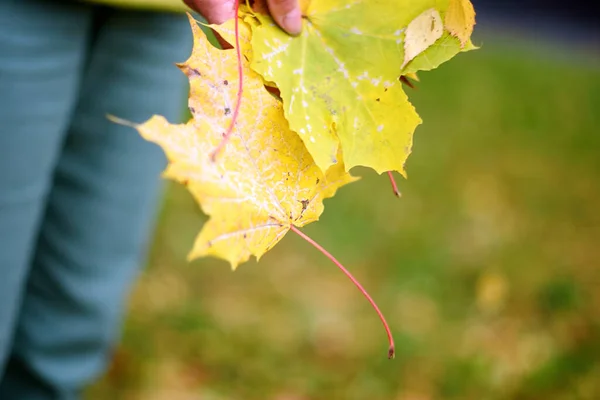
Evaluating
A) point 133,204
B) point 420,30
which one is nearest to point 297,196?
point 420,30

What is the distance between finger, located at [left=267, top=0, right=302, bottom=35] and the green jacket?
0.26m

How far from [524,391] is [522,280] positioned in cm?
55

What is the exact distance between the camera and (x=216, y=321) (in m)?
1.70

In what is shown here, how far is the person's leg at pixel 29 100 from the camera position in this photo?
2.79 feet

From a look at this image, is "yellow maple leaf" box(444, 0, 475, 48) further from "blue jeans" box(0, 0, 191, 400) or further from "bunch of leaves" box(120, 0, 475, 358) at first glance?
"blue jeans" box(0, 0, 191, 400)

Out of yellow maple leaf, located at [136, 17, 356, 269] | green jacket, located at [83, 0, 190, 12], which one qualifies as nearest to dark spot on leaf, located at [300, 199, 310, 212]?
Result: yellow maple leaf, located at [136, 17, 356, 269]

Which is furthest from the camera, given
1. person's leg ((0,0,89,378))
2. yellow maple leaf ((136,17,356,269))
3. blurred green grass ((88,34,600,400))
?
blurred green grass ((88,34,600,400))

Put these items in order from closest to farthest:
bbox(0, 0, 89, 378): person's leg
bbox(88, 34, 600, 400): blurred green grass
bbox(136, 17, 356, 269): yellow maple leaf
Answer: bbox(136, 17, 356, 269): yellow maple leaf < bbox(0, 0, 89, 378): person's leg < bbox(88, 34, 600, 400): blurred green grass

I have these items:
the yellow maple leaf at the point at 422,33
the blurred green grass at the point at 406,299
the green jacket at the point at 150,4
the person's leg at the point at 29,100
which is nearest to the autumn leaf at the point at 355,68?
the yellow maple leaf at the point at 422,33

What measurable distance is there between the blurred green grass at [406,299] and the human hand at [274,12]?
3.40ft

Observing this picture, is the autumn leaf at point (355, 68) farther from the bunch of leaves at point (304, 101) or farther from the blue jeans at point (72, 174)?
the blue jeans at point (72, 174)

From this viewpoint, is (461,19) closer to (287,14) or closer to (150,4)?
(287,14)

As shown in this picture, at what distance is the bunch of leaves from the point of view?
606 mm

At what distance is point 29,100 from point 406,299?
4.15 feet
